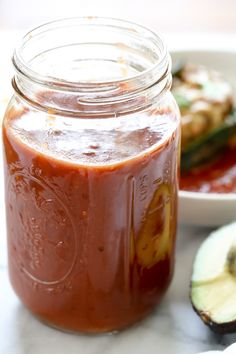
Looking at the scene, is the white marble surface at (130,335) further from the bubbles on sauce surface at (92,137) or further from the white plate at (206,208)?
the bubbles on sauce surface at (92,137)

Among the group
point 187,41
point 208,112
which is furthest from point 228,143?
point 187,41

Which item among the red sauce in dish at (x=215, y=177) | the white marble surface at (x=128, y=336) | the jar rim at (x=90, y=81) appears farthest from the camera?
the red sauce in dish at (x=215, y=177)

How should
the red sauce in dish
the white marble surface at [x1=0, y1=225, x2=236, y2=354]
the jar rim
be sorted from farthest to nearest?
the red sauce in dish
the white marble surface at [x1=0, y1=225, x2=236, y2=354]
the jar rim

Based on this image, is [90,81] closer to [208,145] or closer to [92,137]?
[92,137]

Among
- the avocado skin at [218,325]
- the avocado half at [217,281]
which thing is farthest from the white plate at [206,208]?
the avocado skin at [218,325]

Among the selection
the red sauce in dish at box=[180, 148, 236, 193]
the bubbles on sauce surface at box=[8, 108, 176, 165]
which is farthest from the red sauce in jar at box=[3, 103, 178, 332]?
the red sauce in dish at box=[180, 148, 236, 193]

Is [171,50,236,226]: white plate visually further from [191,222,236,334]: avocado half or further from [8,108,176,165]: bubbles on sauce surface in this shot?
[8,108,176,165]: bubbles on sauce surface

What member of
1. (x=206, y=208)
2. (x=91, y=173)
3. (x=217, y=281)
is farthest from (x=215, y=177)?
(x=91, y=173)

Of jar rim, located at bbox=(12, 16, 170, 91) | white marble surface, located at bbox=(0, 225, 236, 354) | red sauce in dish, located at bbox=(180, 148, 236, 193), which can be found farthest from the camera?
red sauce in dish, located at bbox=(180, 148, 236, 193)
